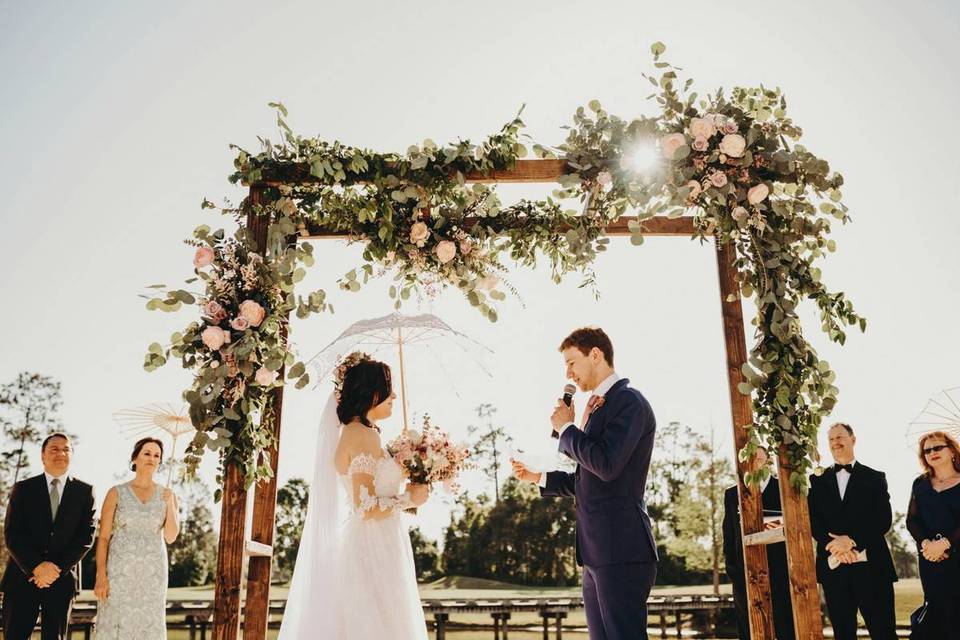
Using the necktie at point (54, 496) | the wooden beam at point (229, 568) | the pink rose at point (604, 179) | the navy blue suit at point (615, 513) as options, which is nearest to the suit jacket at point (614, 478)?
the navy blue suit at point (615, 513)

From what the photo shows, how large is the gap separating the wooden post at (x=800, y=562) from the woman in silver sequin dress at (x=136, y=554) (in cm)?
459

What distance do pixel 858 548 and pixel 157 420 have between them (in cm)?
576

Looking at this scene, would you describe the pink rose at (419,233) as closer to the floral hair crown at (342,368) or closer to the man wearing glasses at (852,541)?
the floral hair crown at (342,368)

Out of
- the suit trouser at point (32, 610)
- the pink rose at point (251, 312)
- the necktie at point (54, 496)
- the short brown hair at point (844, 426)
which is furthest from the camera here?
the necktie at point (54, 496)

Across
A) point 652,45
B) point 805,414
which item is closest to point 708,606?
point 805,414

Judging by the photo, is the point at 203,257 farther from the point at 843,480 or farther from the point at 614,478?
the point at 843,480

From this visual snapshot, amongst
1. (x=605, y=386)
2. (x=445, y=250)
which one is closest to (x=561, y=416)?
(x=605, y=386)

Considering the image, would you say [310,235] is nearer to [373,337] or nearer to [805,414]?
[373,337]

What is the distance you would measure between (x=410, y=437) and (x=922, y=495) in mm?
3805

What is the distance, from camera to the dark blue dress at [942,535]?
16.3ft

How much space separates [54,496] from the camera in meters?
6.10

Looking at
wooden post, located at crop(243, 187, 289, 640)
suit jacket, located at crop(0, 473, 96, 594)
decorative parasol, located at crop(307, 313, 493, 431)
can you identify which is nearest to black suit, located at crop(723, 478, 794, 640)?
decorative parasol, located at crop(307, 313, 493, 431)

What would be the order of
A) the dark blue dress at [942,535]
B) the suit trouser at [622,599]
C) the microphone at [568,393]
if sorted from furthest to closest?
the dark blue dress at [942,535]
the microphone at [568,393]
the suit trouser at [622,599]

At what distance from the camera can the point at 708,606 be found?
13922 millimetres
